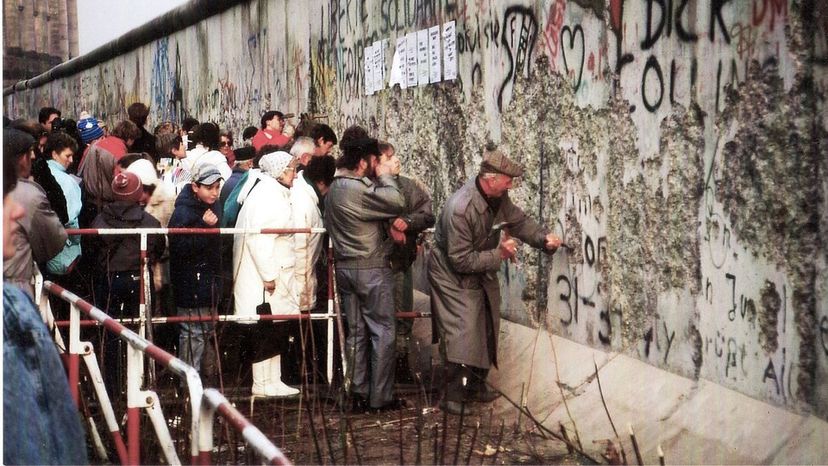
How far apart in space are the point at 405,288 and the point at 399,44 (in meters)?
3.02

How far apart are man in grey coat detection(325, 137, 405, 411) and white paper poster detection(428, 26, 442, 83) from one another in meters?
2.67

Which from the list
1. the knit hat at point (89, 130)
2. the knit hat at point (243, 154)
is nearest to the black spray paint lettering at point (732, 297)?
the knit hat at point (243, 154)

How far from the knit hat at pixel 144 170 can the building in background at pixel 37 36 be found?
142 feet

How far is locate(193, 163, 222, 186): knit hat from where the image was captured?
8.41 meters

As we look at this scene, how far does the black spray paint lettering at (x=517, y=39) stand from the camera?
9102 millimetres

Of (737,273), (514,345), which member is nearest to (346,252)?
(514,345)

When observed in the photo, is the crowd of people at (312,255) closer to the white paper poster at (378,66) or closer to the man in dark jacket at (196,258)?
the man in dark jacket at (196,258)

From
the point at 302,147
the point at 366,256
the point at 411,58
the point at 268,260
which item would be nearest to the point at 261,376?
the point at 268,260

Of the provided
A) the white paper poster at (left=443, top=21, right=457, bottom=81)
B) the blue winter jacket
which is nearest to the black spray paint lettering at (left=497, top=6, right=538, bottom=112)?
the white paper poster at (left=443, top=21, right=457, bottom=81)

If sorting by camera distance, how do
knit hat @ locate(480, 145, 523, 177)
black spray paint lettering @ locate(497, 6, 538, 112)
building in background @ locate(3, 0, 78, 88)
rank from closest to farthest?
knit hat @ locate(480, 145, 523, 177)
black spray paint lettering @ locate(497, 6, 538, 112)
building in background @ locate(3, 0, 78, 88)

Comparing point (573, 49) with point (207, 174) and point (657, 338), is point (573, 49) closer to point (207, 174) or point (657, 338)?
point (657, 338)

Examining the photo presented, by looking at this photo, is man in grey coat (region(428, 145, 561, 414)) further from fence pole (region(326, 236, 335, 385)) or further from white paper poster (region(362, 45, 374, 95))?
white paper poster (region(362, 45, 374, 95))

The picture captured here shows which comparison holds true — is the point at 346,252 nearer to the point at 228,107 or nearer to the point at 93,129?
the point at 93,129

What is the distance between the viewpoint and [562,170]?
8547 mm
